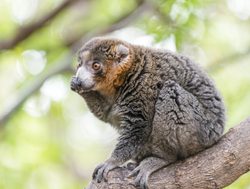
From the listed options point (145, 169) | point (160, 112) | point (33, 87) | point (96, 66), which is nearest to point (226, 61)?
point (33, 87)

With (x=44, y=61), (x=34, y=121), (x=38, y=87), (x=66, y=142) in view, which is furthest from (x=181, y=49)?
(x=66, y=142)

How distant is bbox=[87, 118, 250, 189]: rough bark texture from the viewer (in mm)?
4887

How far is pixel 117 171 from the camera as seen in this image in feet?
16.5

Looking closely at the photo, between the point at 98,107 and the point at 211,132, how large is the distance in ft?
3.63

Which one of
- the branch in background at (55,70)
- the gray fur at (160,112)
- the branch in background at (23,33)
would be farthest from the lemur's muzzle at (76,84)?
the branch in background at (55,70)

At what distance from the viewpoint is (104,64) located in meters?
5.54

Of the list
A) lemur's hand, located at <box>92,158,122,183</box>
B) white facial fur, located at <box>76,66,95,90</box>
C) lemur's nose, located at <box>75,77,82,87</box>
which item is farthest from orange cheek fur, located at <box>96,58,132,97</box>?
lemur's hand, located at <box>92,158,122,183</box>

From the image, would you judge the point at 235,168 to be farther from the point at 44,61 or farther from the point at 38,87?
the point at 44,61

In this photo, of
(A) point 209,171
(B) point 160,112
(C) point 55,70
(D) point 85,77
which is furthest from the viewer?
(C) point 55,70

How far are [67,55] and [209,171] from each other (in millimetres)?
5157

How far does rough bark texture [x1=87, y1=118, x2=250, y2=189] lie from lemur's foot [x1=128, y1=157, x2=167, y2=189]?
0.17ft

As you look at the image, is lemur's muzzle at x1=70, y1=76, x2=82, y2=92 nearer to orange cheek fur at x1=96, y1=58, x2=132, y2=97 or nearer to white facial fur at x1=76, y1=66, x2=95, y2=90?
white facial fur at x1=76, y1=66, x2=95, y2=90

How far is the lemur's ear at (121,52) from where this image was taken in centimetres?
554

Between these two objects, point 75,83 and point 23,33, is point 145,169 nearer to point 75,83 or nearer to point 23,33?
point 75,83
